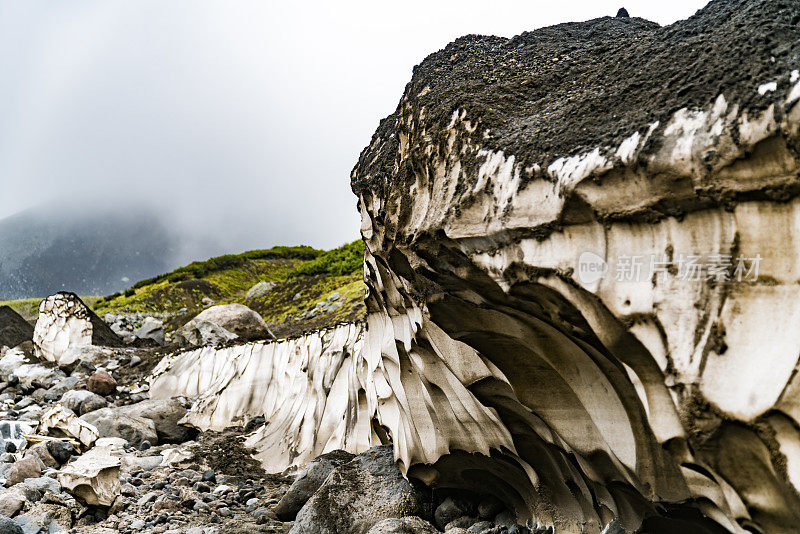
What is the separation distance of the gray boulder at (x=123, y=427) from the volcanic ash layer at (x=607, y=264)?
534 centimetres

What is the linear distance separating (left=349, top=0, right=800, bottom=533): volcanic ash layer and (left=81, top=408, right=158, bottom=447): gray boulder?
5335mm

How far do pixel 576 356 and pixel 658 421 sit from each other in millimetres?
777

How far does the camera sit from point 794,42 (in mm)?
2059

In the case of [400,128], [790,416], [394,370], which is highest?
[400,128]

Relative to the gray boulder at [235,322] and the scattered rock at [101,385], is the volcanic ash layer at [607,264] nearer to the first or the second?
the scattered rock at [101,385]

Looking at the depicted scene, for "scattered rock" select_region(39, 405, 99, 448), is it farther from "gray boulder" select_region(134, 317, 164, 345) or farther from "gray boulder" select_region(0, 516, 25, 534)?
"gray boulder" select_region(134, 317, 164, 345)

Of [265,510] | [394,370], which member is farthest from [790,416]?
Answer: [265,510]

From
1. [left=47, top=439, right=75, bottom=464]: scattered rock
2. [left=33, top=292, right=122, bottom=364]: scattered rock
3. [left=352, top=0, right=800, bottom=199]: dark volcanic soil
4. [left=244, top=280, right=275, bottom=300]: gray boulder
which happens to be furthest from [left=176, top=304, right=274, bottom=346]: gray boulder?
[left=244, top=280, right=275, bottom=300]: gray boulder

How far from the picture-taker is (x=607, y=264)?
249 cm

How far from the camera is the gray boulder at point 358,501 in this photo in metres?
4.56

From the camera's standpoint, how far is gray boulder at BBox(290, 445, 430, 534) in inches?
180

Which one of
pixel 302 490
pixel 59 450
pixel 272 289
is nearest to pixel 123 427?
pixel 59 450

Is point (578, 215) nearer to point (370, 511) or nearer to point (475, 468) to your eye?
point (475, 468)

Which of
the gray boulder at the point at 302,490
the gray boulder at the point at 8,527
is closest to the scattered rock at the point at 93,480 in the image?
the gray boulder at the point at 8,527
